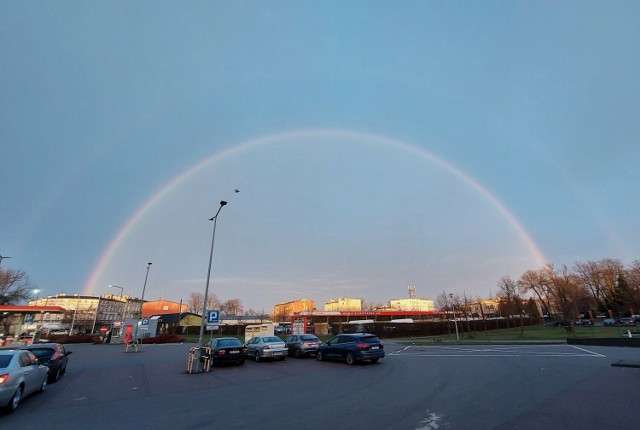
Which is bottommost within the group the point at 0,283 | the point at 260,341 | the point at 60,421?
the point at 60,421

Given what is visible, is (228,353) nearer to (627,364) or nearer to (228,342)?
(228,342)

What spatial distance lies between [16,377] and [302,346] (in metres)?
16.4

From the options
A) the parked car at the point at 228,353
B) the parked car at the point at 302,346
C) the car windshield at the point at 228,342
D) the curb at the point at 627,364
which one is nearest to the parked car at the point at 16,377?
the parked car at the point at 228,353

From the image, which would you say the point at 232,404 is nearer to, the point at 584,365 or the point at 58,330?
the point at 584,365

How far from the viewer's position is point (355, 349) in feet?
61.6

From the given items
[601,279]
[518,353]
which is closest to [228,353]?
[518,353]

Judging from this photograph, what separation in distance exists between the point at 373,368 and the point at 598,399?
947cm

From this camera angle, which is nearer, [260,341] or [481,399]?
[481,399]

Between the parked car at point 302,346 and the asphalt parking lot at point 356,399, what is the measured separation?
7.58m

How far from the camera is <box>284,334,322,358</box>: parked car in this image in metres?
23.5

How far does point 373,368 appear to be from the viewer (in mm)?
16875

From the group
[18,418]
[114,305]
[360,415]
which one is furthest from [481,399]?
[114,305]

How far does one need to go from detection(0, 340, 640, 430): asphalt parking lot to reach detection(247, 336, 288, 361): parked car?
5555 millimetres

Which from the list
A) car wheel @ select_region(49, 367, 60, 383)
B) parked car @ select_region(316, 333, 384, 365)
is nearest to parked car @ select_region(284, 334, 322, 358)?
parked car @ select_region(316, 333, 384, 365)
